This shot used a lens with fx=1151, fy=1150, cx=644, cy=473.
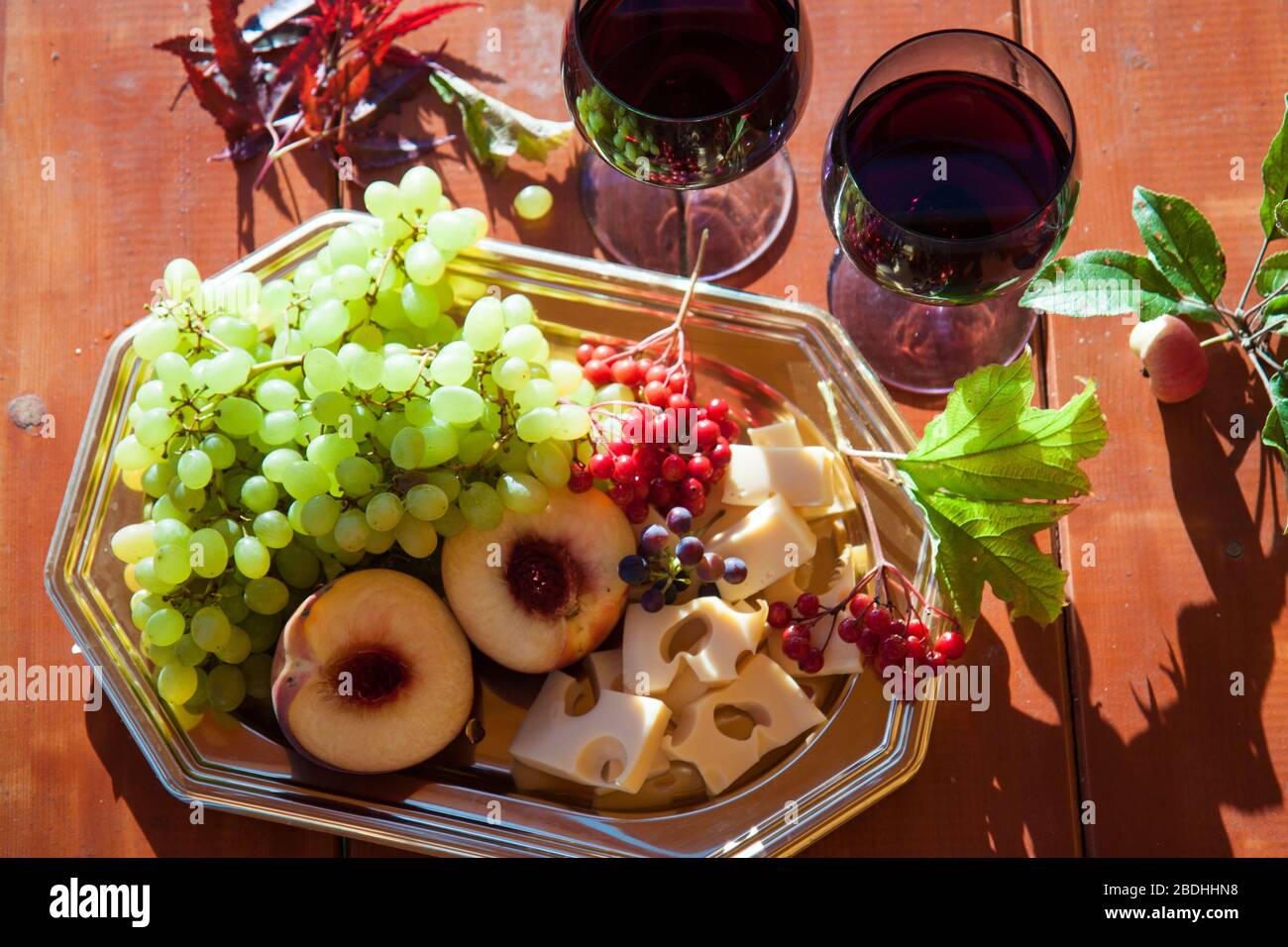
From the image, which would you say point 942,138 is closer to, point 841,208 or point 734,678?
point 841,208

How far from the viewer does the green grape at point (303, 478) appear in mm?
702

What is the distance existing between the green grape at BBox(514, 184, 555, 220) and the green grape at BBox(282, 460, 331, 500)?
0.90 feet

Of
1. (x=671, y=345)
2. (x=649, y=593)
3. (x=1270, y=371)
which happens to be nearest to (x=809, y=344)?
(x=671, y=345)

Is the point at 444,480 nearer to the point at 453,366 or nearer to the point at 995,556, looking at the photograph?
the point at 453,366

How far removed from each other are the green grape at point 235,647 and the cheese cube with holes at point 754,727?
11.2 inches

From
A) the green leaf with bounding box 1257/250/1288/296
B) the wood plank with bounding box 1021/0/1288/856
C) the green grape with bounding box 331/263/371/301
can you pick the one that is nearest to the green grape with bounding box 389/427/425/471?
the green grape with bounding box 331/263/371/301

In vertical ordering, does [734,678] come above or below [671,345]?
below

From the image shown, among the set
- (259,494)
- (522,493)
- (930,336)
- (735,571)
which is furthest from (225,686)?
(930,336)

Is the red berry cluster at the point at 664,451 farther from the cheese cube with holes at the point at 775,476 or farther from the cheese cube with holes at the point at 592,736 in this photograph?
the cheese cube with holes at the point at 592,736

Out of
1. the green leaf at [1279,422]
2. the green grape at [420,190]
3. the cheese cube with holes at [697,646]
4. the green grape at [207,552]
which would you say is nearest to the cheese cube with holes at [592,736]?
the cheese cube with holes at [697,646]

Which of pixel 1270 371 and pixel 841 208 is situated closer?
pixel 841 208

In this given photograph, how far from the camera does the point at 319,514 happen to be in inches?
27.6
